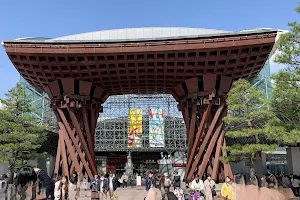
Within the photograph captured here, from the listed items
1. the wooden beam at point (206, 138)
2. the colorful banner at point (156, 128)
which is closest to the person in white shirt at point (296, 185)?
the wooden beam at point (206, 138)

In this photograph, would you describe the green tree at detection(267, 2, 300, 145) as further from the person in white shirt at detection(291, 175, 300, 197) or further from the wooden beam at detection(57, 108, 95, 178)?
the wooden beam at detection(57, 108, 95, 178)

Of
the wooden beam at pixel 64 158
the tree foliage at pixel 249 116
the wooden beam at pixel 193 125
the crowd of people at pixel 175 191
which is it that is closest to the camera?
the crowd of people at pixel 175 191

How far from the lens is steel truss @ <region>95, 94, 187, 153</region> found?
55.7 metres

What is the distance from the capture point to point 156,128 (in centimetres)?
5109

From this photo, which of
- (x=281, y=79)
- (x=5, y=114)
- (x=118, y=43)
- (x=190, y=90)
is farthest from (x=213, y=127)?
(x=5, y=114)

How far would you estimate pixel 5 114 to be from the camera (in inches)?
953

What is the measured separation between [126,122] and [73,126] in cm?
3009

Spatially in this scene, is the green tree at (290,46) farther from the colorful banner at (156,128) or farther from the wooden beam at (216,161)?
the colorful banner at (156,128)

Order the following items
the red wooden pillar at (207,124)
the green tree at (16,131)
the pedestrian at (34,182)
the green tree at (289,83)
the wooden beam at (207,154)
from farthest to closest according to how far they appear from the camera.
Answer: the red wooden pillar at (207,124)
the wooden beam at (207,154)
the green tree at (16,131)
the green tree at (289,83)
the pedestrian at (34,182)

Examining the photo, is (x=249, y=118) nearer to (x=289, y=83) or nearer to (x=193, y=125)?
(x=289, y=83)

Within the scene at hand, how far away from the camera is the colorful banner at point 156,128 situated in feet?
167

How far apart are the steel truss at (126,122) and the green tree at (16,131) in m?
29.7

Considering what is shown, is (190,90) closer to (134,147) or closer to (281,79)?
(281,79)

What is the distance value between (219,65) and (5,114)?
17.6m
